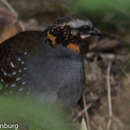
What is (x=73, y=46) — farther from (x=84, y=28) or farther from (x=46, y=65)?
(x=46, y=65)

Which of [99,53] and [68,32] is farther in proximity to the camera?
[99,53]

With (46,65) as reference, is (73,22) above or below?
above

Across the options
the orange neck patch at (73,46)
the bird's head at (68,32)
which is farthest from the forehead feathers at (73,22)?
the orange neck patch at (73,46)

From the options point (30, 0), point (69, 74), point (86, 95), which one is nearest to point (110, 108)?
point (86, 95)

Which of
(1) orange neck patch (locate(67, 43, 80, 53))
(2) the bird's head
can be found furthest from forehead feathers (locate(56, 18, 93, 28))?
(1) orange neck patch (locate(67, 43, 80, 53))

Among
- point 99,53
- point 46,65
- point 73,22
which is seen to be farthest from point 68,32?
point 99,53

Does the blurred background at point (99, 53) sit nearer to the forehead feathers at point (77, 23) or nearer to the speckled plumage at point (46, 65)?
the forehead feathers at point (77, 23)

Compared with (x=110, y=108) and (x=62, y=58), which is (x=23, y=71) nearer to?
(x=62, y=58)

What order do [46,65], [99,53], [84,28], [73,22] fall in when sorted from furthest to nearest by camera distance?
[99,53]
[84,28]
[73,22]
[46,65]
